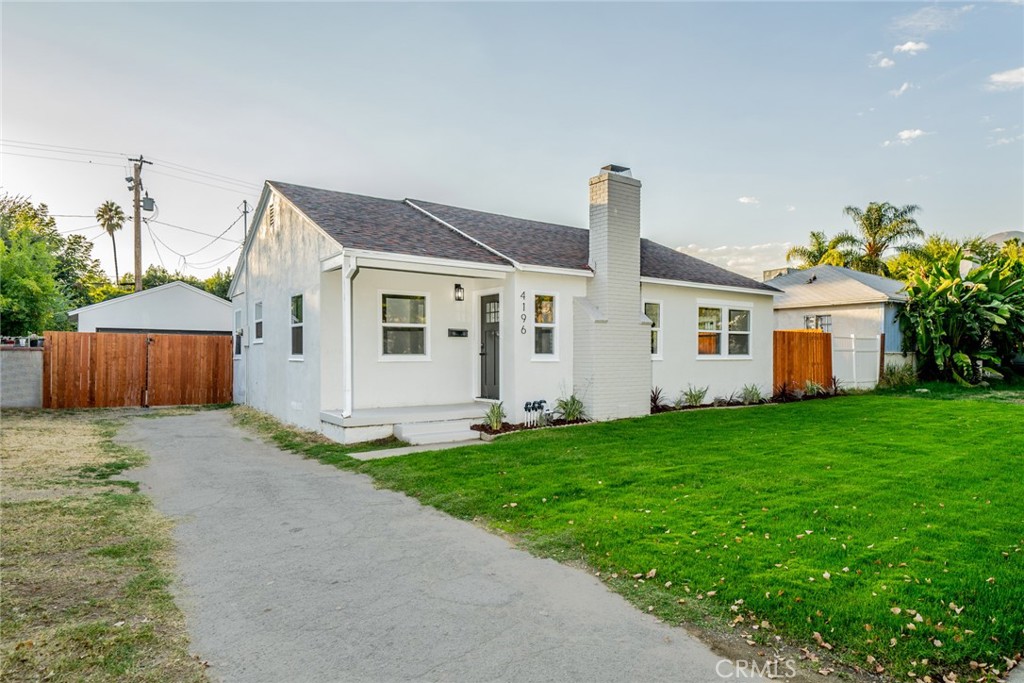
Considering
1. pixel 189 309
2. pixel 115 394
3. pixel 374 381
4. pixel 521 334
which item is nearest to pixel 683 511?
pixel 521 334

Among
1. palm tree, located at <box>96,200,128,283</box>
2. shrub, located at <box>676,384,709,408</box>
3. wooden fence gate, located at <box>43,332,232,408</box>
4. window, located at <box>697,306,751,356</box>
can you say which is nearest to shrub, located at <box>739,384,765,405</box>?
window, located at <box>697,306,751,356</box>

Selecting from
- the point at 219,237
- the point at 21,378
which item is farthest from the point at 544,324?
the point at 219,237

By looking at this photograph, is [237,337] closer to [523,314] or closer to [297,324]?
[297,324]

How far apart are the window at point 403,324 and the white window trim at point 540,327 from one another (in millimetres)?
2358

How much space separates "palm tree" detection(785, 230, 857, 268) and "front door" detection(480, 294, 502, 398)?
2610 centimetres

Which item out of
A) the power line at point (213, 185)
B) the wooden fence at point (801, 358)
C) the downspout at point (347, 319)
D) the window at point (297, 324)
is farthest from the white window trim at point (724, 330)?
the power line at point (213, 185)

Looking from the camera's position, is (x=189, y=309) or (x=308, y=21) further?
(x=189, y=309)

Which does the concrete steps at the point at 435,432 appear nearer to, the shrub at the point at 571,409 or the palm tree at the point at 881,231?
the shrub at the point at 571,409

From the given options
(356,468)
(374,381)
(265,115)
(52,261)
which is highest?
(265,115)

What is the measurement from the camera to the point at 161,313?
23344 millimetres

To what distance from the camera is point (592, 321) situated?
11.6m

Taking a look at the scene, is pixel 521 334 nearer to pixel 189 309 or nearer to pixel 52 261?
pixel 52 261

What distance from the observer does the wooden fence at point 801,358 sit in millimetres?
16203

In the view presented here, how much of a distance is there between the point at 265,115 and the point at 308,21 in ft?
11.7
